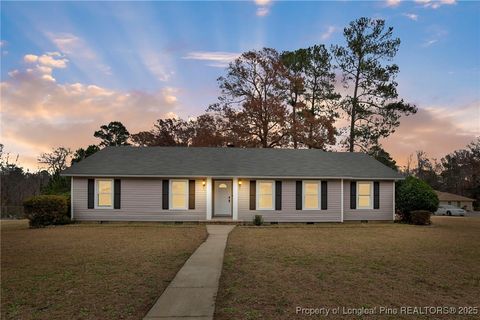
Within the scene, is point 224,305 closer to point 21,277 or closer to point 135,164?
point 21,277

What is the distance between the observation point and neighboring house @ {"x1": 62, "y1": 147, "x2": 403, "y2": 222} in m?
21.3

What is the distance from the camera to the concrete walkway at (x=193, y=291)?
18.9 feet

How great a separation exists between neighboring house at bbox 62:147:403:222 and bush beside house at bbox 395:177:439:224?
703mm

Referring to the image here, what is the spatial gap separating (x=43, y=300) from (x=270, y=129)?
102ft

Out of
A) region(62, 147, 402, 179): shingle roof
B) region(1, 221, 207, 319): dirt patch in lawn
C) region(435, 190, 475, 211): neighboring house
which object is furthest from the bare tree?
region(435, 190, 475, 211): neighboring house

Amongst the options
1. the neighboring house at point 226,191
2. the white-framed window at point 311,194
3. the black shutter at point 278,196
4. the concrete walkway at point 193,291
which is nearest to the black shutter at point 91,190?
the neighboring house at point 226,191

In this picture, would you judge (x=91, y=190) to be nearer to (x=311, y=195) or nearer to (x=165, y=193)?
(x=165, y=193)

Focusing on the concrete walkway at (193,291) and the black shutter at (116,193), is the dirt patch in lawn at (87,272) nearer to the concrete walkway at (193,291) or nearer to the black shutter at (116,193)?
the concrete walkway at (193,291)

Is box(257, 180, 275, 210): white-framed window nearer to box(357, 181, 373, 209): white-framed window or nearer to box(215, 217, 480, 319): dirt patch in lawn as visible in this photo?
box(357, 181, 373, 209): white-framed window

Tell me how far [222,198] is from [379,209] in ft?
30.4

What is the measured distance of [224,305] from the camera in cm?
628

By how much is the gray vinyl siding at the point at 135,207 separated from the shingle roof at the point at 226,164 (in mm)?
750

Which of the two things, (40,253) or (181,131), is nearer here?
(40,253)

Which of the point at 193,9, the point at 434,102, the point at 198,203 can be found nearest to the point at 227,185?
the point at 198,203
